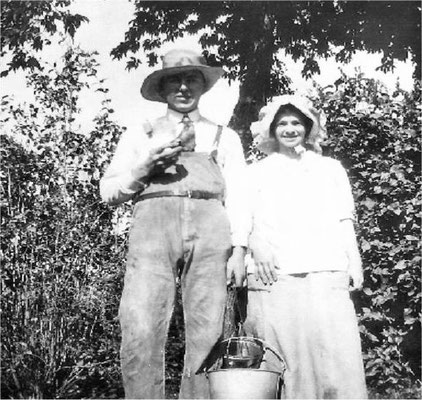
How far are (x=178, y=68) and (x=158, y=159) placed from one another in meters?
0.60

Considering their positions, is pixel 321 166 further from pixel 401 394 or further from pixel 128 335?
pixel 401 394

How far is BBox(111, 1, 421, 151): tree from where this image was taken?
24.9 ft

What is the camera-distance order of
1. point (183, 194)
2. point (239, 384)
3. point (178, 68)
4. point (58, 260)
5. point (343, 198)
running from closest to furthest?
point (239, 384) → point (183, 194) → point (178, 68) → point (343, 198) → point (58, 260)

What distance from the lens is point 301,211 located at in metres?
3.45

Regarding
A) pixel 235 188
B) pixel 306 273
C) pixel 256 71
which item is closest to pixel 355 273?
pixel 306 273

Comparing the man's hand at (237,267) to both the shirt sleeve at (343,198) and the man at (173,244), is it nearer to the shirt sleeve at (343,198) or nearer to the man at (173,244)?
the man at (173,244)

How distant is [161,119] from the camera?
350 cm

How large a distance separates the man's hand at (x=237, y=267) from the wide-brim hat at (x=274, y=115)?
0.84m

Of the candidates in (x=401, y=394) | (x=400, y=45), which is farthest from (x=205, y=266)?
(x=400, y=45)

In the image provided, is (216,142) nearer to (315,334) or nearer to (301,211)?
(301,211)

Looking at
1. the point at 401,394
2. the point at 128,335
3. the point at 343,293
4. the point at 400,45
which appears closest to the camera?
the point at 128,335

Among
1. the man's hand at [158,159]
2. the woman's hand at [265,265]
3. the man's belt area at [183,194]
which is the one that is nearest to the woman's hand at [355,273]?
the woman's hand at [265,265]

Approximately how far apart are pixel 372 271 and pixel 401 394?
1.21 m

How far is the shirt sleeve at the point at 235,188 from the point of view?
3.27 m
